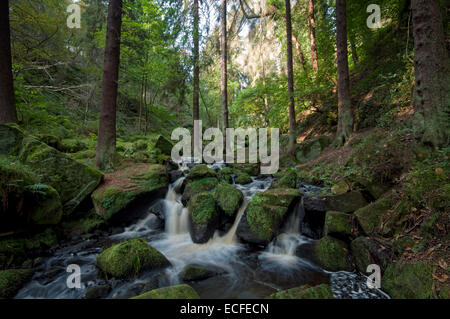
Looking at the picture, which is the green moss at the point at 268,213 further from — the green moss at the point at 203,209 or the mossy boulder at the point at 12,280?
the mossy boulder at the point at 12,280

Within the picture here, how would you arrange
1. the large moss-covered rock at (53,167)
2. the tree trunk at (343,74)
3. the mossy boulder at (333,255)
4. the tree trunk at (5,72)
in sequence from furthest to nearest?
the tree trunk at (343,74) < the tree trunk at (5,72) < the large moss-covered rock at (53,167) < the mossy boulder at (333,255)

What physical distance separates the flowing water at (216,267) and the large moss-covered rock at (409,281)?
0.26 m

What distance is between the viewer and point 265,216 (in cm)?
542

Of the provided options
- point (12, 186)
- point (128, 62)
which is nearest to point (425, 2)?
point (12, 186)

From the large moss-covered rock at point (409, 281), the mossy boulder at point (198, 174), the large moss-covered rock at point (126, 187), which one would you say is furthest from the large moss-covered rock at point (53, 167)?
the large moss-covered rock at point (409, 281)

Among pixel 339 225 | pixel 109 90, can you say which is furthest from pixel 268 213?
pixel 109 90

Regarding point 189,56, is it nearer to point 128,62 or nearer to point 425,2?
point 128,62

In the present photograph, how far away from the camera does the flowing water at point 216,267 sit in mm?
3747

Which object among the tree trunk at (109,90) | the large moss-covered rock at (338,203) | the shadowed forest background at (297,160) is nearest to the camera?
the shadowed forest background at (297,160)

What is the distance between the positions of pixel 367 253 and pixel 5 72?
36.9 ft

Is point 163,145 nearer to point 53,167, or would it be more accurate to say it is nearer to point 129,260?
point 53,167

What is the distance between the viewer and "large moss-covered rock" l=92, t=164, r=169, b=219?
615 cm

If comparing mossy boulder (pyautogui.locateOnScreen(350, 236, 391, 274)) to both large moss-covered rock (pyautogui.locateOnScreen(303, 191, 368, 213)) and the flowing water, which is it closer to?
the flowing water
